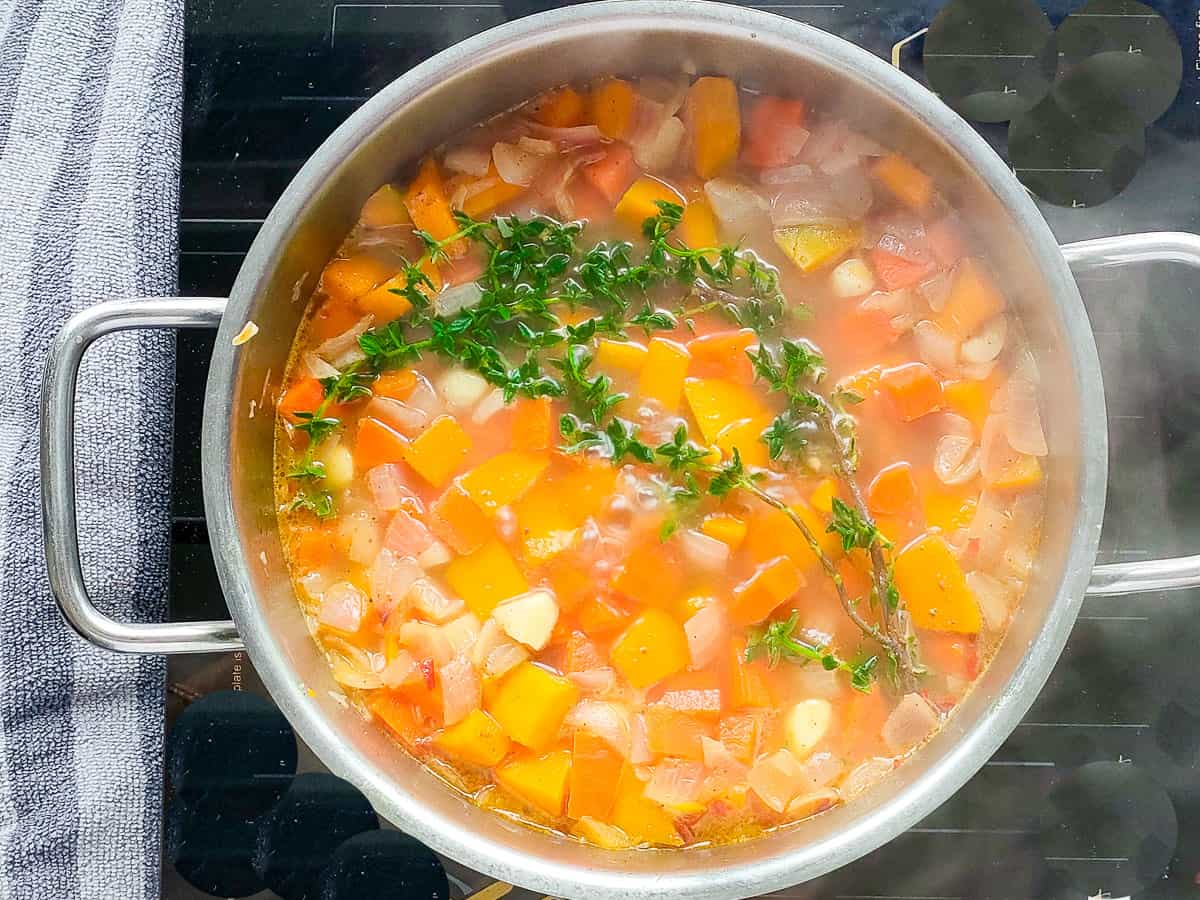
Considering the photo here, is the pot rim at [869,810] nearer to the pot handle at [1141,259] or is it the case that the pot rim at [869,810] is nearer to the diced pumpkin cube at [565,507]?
the pot handle at [1141,259]

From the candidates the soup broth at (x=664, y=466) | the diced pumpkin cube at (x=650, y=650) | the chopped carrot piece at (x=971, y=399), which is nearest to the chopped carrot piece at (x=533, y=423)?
the soup broth at (x=664, y=466)

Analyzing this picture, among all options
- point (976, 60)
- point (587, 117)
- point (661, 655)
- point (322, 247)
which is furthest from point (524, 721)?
point (976, 60)

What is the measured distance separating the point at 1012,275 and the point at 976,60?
1.59ft

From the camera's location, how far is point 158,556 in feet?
6.48

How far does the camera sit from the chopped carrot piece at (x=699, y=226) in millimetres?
1942

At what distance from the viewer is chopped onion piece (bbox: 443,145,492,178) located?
79.0 inches

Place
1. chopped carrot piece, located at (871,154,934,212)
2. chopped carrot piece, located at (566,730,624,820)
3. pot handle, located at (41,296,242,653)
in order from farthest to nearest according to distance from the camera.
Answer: chopped carrot piece, located at (871,154,934,212) < chopped carrot piece, located at (566,730,624,820) < pot handle, located at (41,296,242,653)

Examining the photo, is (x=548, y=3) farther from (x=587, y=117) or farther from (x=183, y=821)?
(x=183, y=821)

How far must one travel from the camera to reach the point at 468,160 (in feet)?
6.60

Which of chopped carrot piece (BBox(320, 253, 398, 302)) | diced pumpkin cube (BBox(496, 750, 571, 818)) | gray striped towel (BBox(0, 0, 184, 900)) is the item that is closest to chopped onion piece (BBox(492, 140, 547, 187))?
chopped carrot piece (BBox(320, 253, 398, 302))

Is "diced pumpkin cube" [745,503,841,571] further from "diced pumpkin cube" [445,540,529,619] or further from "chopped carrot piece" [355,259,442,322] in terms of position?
"chopped carrot piece" [355,259,442,322]

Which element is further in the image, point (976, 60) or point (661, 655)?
point (976, 60)

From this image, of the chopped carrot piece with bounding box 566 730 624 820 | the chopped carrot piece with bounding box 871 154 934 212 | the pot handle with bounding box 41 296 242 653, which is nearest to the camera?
the pot handle with bounding box 41 296 242 653

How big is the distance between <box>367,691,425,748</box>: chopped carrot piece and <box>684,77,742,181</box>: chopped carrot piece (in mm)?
1104
